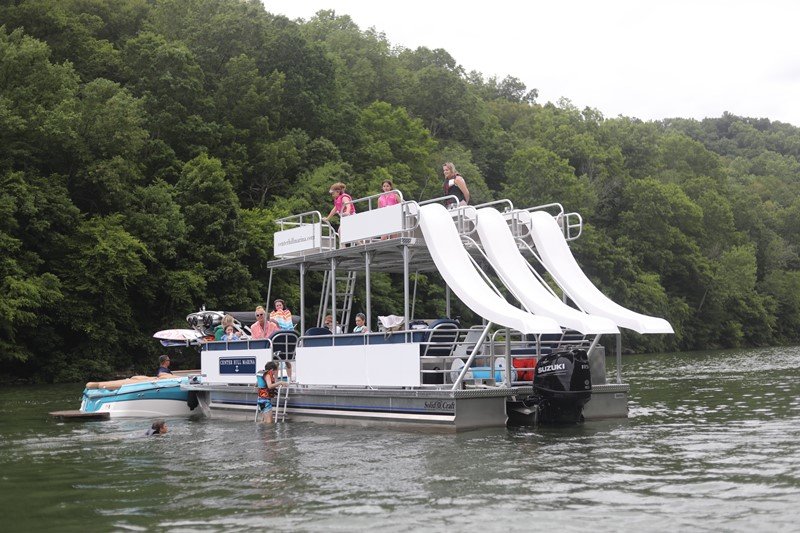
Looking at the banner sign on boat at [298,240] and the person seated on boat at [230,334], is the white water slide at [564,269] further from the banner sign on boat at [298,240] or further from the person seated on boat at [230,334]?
the person seated on boat at [230,334]

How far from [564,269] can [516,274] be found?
1708 mm

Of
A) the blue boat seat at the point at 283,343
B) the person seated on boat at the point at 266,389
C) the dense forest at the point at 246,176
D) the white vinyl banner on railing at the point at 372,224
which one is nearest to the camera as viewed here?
the white vinyl banner on railing at the point at 372,224

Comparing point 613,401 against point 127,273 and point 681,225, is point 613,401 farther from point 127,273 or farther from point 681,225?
point 681,225

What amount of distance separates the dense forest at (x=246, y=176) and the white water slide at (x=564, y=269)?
27.5m

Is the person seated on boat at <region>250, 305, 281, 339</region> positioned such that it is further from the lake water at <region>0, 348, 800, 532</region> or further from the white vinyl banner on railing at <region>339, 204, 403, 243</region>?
the white vinyl banner on railing at <region>339, 204, 403, 243</region>

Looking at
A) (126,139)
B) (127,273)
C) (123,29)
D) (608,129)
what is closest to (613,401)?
(127,273)

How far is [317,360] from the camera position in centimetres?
2097

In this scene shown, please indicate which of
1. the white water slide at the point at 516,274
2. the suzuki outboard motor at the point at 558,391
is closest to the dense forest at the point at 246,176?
the white water slide at the point at 516,274

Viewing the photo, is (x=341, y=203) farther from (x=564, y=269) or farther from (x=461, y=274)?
(x=564, y=269)

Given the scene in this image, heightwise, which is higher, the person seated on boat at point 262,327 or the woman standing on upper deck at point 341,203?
the woman standing on upper deck at point 341,203

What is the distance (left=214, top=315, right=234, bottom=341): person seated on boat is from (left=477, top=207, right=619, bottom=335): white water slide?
29.2 feet

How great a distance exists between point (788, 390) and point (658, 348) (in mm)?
48252

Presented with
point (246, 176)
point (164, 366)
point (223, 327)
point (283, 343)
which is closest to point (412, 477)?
point (283, 343)

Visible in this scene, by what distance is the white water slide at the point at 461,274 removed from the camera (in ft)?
56.1
